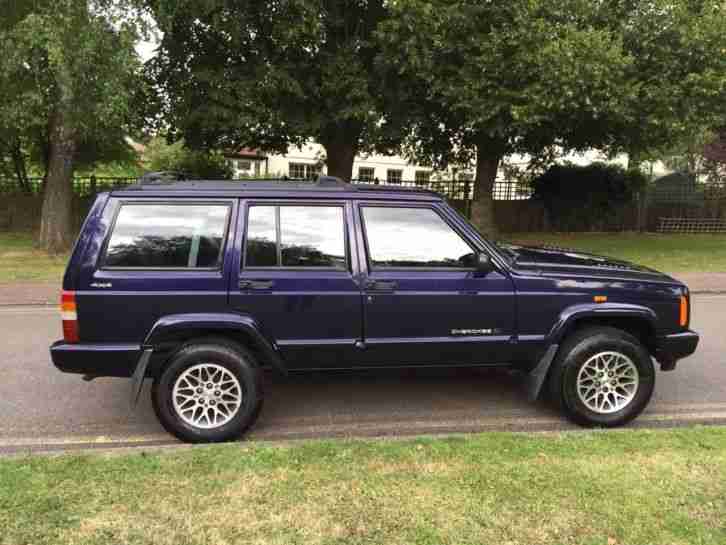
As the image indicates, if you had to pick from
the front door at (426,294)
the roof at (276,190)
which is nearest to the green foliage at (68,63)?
the roof at (276,190)

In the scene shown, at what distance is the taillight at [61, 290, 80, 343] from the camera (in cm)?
411

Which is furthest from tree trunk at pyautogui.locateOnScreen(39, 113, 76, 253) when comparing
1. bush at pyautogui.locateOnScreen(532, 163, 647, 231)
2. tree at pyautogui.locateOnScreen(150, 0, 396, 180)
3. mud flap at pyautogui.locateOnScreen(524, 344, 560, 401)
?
bush at pyautogui.locateOnScreen(532, 163, 647, 231)

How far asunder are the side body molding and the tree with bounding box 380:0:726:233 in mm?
10196

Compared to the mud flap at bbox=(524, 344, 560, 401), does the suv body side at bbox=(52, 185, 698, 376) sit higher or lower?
higher

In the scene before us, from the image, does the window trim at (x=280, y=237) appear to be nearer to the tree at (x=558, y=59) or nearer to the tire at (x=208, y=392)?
the tire at (x=208, y=392)

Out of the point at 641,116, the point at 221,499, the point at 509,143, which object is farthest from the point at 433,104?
the point at 221,499

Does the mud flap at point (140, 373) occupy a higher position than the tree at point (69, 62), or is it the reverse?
the tree at point (69, 62)

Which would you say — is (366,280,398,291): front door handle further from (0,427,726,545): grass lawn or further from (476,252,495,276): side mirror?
(0,427,726,545): grass lawn

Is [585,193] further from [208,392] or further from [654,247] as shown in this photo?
[208,392]

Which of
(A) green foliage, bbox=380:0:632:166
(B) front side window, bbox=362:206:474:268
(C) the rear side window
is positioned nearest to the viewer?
(C) the rear side window

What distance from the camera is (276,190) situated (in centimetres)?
443

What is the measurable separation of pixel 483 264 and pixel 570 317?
0.79 m

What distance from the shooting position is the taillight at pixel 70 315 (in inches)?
162

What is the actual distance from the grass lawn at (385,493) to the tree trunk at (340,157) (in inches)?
581
